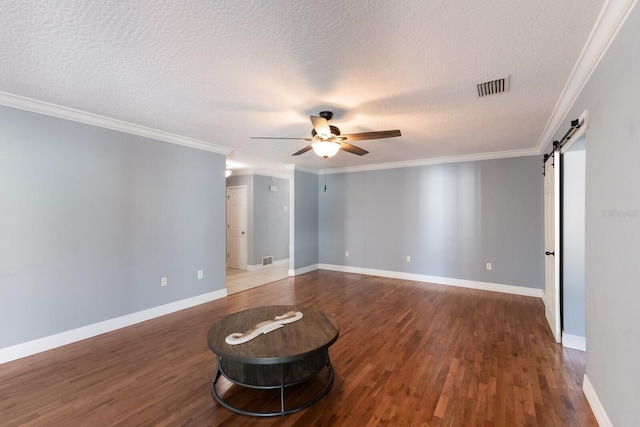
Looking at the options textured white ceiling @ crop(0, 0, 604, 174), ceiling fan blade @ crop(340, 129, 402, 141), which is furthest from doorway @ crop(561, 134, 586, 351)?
ceiling fan blade @ crop(340, 129, 402, 141)

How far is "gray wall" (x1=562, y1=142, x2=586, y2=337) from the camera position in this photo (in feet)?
9.28

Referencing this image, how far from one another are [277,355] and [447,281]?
4.41 metres

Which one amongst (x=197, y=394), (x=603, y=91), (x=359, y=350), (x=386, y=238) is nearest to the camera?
(x=603, y=91)

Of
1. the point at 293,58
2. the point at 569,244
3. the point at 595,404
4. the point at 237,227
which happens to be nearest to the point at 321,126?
the point at 293,58

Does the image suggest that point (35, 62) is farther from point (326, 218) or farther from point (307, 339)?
point (326, 218)

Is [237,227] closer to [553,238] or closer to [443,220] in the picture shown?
[443,220]

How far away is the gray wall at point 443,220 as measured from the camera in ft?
15.5

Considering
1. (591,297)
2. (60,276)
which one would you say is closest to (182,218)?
(60,276)

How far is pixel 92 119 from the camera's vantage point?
3.16 metres

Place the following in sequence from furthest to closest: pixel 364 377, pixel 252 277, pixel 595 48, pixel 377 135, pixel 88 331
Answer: pixel 252 277 → pixel 88 331 → pixel 377 135 → pixel 364 377 → pixel 595 48

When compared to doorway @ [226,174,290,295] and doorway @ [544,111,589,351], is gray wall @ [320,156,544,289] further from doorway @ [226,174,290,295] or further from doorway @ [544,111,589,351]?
doorway @ [544,111,589,351]

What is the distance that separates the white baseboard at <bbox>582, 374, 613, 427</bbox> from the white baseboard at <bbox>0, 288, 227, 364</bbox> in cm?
435

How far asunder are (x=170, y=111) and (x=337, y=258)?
15.5 feet

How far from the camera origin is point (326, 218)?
6.91 metres
